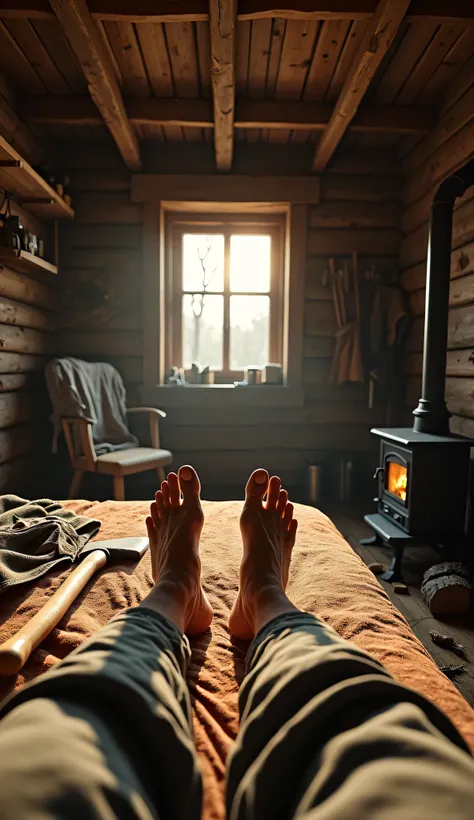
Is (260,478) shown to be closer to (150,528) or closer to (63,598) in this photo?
(150,528)

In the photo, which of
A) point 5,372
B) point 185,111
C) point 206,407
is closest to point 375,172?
point 185,111

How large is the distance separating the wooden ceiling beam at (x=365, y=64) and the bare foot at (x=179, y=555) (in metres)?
1.99

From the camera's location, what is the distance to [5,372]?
8.97 ft

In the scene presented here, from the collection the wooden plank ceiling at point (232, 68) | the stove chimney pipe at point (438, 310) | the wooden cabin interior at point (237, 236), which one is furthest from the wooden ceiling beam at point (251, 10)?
the stove chimney pipe at point (438, 310)

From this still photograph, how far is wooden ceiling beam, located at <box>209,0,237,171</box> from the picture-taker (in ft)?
6.38

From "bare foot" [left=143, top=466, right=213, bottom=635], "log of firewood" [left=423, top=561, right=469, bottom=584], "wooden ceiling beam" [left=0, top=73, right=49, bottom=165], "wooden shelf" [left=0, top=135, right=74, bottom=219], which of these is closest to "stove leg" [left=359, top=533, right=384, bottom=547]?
"log of firewood" [left=423, top=561, right=469, bottom=584]

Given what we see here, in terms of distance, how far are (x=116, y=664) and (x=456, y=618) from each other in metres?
1.62

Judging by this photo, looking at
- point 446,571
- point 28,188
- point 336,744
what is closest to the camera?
point 336,744

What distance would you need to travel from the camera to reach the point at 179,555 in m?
1.06

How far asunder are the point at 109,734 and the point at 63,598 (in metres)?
0.49

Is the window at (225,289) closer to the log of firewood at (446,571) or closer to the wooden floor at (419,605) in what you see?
the wooden floor at (419,605)

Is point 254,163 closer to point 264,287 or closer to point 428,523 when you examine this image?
point 264,287

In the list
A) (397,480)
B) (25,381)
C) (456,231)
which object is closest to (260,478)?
(397,480)

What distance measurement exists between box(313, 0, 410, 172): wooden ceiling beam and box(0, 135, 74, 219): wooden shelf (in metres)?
1.64
